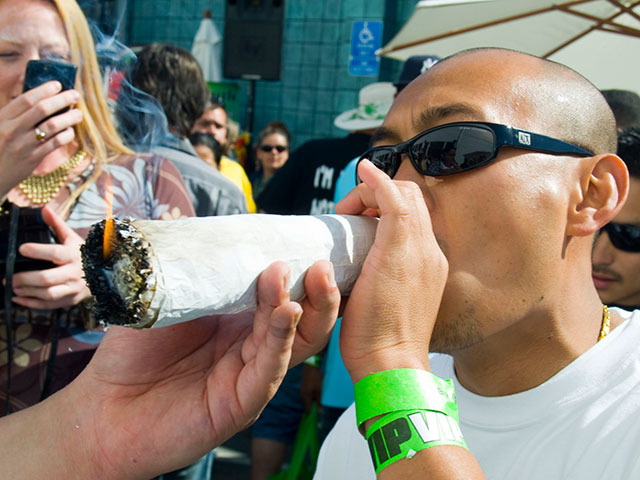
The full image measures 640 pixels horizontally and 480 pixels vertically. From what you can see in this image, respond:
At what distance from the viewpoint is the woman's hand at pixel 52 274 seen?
5.79ft

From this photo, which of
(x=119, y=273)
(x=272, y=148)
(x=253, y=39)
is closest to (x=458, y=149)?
(x=119, y=273)

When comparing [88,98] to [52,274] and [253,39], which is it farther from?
[253,39]

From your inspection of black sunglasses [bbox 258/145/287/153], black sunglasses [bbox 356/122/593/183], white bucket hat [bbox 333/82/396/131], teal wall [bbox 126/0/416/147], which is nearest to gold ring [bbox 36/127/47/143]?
black sunglasses [bbox 356/122/593/183]

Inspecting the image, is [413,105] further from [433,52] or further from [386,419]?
[433,52]

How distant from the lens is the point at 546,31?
411cm

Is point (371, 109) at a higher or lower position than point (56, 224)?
higher

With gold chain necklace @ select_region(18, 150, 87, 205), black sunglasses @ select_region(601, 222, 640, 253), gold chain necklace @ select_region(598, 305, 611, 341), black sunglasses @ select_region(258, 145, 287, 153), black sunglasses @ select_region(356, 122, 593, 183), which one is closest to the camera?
black sunglasses @ select_region(356, 122, 593, 183)

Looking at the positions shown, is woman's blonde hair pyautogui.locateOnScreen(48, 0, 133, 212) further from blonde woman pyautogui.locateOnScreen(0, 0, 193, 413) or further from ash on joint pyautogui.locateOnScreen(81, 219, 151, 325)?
ash on joint pyautogui.locateOnScreen(81, 219, 151, 325)

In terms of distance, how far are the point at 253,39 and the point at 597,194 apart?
8.08 m

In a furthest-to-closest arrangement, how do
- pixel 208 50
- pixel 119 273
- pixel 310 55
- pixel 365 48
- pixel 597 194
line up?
pixel 310 55 < pixel 208 50 < pixel 365 48 < pixel 597 194 < pixel 119 273

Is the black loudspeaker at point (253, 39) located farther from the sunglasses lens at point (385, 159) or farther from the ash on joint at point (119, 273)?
the ash on joint at point (119, 273)

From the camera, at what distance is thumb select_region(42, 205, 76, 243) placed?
5.84 feet

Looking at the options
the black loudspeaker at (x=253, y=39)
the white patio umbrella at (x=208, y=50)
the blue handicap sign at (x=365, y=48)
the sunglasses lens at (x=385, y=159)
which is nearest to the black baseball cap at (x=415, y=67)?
the sunglasses lens at (x=385, y=159)

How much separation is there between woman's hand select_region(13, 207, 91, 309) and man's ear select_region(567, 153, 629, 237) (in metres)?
1.36
